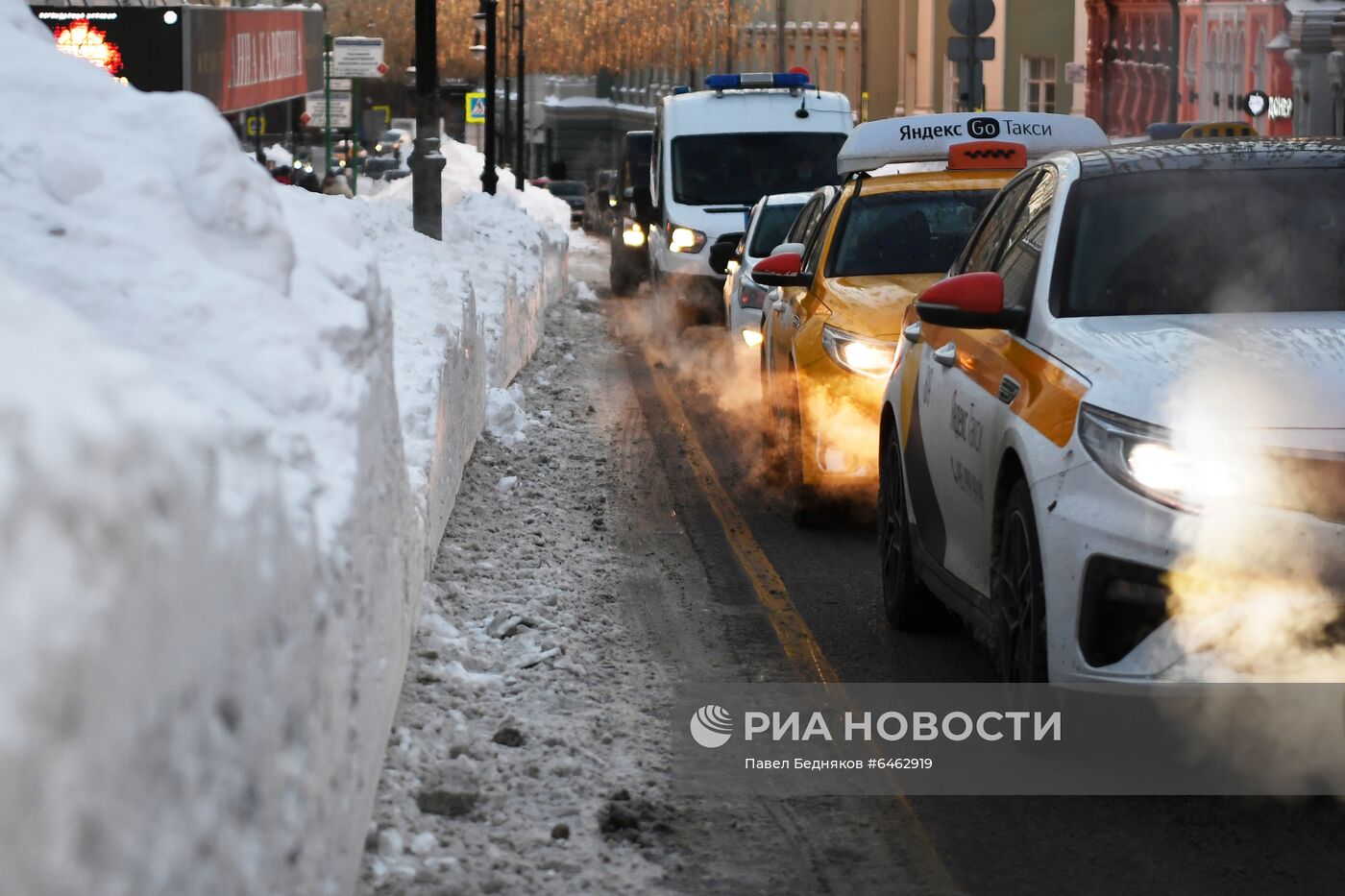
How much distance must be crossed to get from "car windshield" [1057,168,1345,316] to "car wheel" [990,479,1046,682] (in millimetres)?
712

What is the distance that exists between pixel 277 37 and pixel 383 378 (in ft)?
→ 131

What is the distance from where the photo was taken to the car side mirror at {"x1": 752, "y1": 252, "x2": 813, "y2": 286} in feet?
34.7

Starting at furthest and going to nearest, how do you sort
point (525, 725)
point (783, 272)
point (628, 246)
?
1. point (628, 246)
2. point (783, 272)
3. point (525, 725)

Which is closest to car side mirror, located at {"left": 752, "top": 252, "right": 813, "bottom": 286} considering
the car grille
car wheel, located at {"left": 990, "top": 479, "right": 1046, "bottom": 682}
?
car wheel, located at {"left": 990, "top": 479, "right": 1046, "bottom": 682}

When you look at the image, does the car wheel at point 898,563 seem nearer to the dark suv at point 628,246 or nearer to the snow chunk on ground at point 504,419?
the snow chunk on ground at point 504,419

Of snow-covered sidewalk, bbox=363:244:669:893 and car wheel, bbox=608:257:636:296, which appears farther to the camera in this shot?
car wheel, bbox=608:257:636:296

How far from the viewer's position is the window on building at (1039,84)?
60.5m

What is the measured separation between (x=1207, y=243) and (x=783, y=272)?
4.79 m

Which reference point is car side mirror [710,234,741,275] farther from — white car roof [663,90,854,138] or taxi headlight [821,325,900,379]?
taxi headlight [821,325,900,379]

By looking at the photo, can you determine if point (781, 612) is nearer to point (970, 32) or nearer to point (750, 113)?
point (750, 113)

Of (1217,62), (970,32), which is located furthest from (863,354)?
(1217,62)

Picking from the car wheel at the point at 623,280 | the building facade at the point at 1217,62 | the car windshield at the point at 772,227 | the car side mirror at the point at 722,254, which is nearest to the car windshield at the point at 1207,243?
the car windshield at the point at 772,227

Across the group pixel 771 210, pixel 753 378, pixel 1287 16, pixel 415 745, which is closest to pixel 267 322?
pixel 415 745

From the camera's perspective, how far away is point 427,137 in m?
18.0
